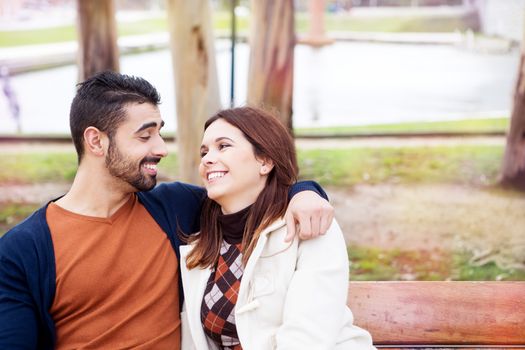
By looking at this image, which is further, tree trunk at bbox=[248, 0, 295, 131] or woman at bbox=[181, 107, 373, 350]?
tree trunk at bbox=[248, 0, 295, 131]

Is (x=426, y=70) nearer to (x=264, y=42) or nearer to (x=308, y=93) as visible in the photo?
(x=308, y=93)

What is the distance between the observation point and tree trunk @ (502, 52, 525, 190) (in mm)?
6156

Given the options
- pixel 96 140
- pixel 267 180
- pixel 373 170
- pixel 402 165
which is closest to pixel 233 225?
pixel 267 180

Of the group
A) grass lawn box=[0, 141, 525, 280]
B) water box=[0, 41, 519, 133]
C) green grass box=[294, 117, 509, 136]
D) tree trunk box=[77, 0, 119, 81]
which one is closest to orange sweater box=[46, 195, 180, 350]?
grass lawn box=[0, 141, 525, 280]

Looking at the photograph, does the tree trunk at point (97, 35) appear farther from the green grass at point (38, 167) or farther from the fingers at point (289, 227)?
the fingers at point (289, 227)

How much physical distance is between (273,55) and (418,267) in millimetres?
1998

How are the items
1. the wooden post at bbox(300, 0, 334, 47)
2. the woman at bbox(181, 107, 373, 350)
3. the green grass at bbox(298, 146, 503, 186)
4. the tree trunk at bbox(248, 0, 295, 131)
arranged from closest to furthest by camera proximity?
1. the woman at bbox(181, 107, 373, 350)
2. the tree trunk at bbox(248, 0, 295, 131)
3. the green grass at bbox(298, 146, 503, 186)
4. the wooden post at bbox(300, 0, 334, 47)

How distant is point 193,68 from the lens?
4.93m

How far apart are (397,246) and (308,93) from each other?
9.46 m

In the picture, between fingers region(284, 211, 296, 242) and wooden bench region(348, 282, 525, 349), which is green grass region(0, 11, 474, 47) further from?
fingers region(284, 211, 296, 242)

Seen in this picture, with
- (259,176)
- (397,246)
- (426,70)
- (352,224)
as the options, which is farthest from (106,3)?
(426,70)

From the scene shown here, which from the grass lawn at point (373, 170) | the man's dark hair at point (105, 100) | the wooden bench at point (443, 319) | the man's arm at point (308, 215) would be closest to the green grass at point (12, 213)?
the grass lawn at point (373, 170)

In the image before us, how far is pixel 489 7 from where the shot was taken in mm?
15430

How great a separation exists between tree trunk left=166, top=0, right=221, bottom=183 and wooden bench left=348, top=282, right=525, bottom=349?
2.85 meters
